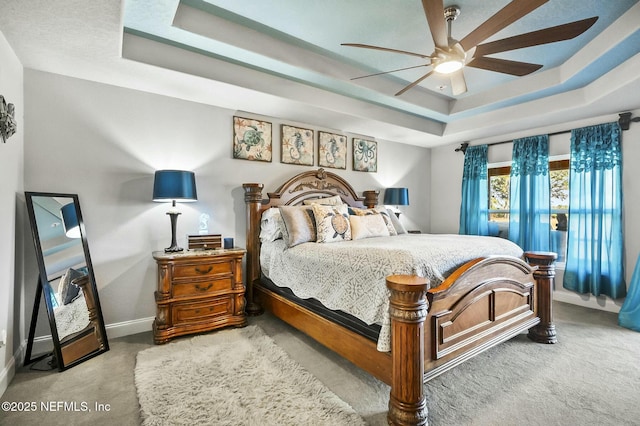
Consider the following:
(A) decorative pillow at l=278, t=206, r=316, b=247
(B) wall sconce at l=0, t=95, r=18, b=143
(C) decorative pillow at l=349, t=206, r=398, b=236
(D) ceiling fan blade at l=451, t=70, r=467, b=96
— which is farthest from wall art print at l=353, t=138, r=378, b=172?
(B) wall sconce at l=0, t=95, r=18, b=143

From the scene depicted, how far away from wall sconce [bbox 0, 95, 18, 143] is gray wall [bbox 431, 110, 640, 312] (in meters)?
5.51

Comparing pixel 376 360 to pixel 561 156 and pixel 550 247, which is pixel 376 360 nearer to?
pixel 550 247

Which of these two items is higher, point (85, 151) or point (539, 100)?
point (539, 100)

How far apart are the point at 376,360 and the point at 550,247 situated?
3648mm

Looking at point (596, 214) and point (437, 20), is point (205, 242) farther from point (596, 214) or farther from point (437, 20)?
point (596, 214)

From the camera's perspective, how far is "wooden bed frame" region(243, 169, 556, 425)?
1.57 metres

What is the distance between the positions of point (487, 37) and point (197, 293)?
3067 mm

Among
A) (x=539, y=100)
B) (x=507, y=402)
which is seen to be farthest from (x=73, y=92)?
(x=539, y=100)

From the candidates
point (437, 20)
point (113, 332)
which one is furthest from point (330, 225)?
point (113, 332)

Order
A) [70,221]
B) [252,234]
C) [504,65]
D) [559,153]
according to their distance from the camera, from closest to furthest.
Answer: [504,65] < [70,221] < [252,234] < [559,153]

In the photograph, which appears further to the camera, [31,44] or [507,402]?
[31,44]

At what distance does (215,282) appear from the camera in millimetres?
2891

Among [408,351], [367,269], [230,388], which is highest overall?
[367,269]

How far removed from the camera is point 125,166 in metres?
2.88
